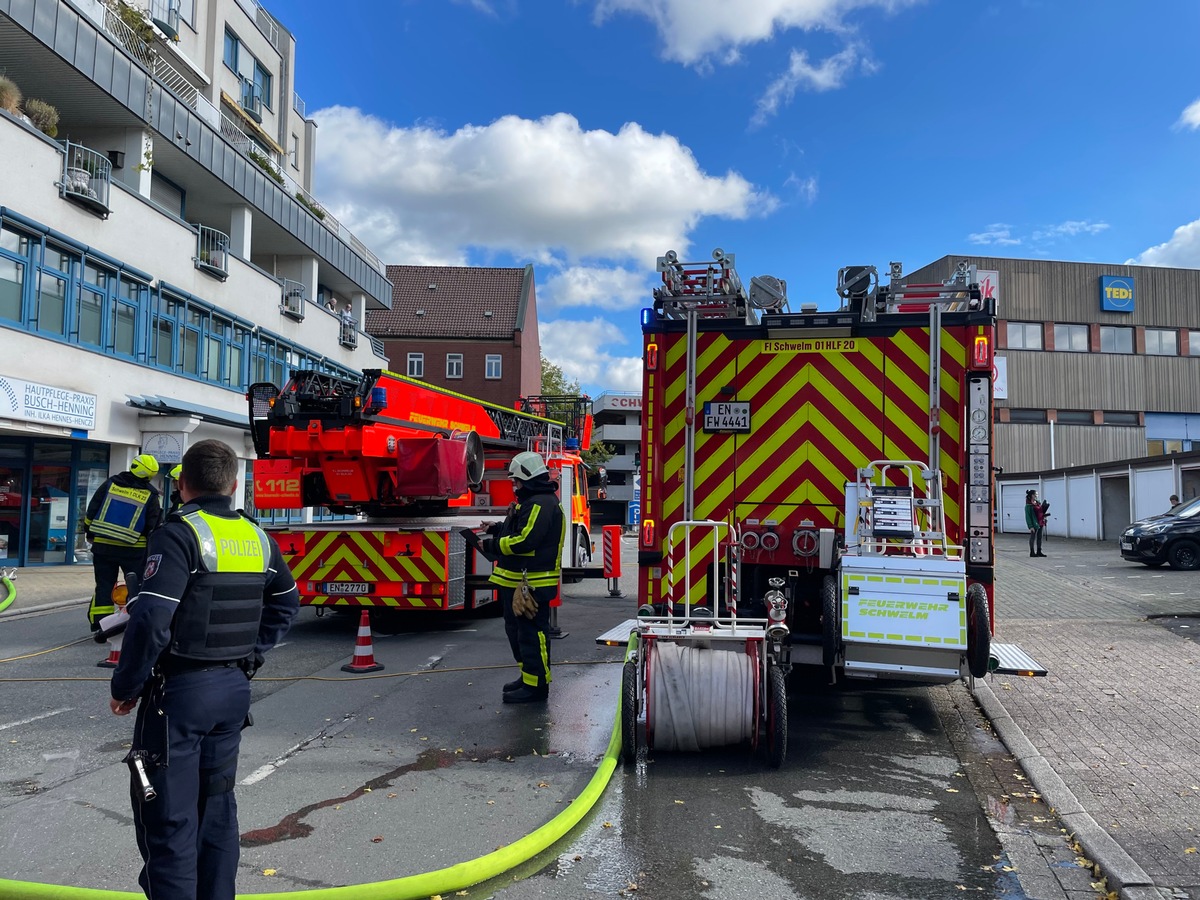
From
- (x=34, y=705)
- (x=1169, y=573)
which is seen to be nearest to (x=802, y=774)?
(x=34, y=705)

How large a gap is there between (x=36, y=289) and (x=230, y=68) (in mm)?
15406

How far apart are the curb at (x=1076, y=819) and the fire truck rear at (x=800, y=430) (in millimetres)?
931

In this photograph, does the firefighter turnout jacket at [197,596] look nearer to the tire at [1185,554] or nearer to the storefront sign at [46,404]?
the storefront sign at [46,404]

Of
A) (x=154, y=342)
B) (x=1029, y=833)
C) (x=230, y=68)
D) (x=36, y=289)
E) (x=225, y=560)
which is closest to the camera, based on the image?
(x=225, y=560)

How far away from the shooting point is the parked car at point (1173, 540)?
1864 centimetres

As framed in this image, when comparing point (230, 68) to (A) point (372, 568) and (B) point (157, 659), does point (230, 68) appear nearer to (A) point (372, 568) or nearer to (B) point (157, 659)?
(A) point (372, 568)

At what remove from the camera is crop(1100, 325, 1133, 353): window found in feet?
145

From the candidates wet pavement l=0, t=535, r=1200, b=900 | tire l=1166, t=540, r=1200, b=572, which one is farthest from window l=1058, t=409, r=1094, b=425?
wet pavement l=0, t=535, r=1200, b=900

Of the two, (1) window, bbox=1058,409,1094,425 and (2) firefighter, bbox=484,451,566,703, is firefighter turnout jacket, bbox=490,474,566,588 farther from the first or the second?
(1) window, bbox=1058,409,1094,425

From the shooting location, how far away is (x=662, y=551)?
699 cm

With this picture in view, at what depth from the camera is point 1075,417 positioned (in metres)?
44.1

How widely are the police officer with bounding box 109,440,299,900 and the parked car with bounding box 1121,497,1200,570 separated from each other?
19984 mm

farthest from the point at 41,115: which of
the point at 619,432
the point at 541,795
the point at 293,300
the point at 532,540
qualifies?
the point at 619,432

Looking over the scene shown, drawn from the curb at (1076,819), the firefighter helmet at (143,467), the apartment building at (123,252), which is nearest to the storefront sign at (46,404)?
the apartment building at (123,252)
